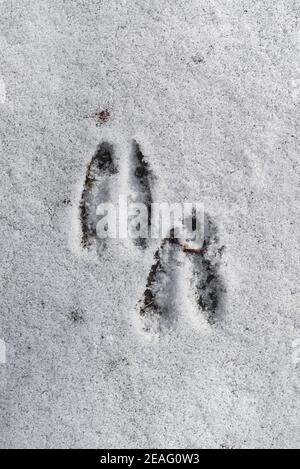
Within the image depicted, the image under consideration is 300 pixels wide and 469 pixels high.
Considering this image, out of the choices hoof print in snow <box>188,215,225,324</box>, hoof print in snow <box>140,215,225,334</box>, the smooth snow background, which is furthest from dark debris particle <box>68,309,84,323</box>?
hoof print in snow <box>188,215,225,324</box>

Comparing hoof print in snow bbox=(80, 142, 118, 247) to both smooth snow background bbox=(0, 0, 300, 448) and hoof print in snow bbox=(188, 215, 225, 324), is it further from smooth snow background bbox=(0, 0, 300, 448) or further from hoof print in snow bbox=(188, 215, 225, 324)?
hoof print in snow bbox=(188, 215, 225, 324)

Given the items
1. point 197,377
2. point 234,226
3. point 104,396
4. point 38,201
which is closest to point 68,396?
point 104,396

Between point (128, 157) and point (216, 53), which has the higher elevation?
point (216, 53)

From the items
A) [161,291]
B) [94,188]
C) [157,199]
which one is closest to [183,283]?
[161,291]

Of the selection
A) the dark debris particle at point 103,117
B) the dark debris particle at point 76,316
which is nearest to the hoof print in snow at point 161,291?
the dark debris particle at point 76,316

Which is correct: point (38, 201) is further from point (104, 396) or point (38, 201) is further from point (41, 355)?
point (104, 396)

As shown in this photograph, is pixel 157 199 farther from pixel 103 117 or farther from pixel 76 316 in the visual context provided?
pixel 76 316
